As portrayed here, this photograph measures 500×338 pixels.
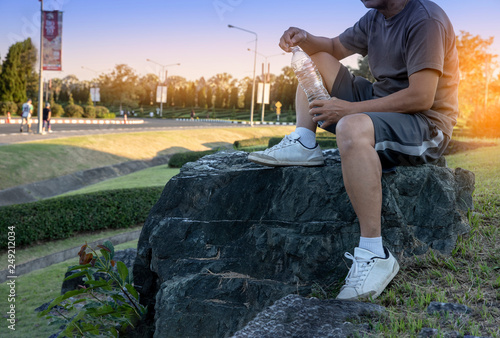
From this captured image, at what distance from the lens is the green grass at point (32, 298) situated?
4.93 metres

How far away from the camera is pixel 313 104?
3209mm

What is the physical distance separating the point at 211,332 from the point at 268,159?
132 centimetres

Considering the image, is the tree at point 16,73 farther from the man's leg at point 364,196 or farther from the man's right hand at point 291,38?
the man's leg at point 364,196

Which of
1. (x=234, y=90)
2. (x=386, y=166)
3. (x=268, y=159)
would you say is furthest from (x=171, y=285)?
(x=234, y=90)

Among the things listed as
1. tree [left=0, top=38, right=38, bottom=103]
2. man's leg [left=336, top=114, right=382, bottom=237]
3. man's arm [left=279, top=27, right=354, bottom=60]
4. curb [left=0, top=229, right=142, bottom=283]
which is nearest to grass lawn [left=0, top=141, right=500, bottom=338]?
man's leg [left=336, top=114, right=382, bottom=237]

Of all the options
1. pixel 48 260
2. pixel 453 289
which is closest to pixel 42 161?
pixel 48 260

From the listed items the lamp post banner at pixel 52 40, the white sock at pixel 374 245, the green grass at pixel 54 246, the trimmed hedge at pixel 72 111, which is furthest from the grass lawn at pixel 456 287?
the trimmed hedge at pixel 72 111

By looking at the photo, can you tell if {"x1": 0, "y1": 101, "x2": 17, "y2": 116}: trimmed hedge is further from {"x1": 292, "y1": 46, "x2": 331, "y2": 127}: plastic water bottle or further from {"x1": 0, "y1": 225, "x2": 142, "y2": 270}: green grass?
{"x1": 292, "y1": 46, "x2": 331, "y2": 127}: plastic water bottle

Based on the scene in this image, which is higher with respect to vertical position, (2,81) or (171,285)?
(2,81)

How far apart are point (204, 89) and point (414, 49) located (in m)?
79.3

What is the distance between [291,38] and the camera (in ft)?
11.9

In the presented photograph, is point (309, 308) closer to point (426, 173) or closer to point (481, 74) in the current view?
point (426, 173)

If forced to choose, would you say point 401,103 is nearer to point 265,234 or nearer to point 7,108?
point 265,234

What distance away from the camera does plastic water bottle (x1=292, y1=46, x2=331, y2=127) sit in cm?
334
